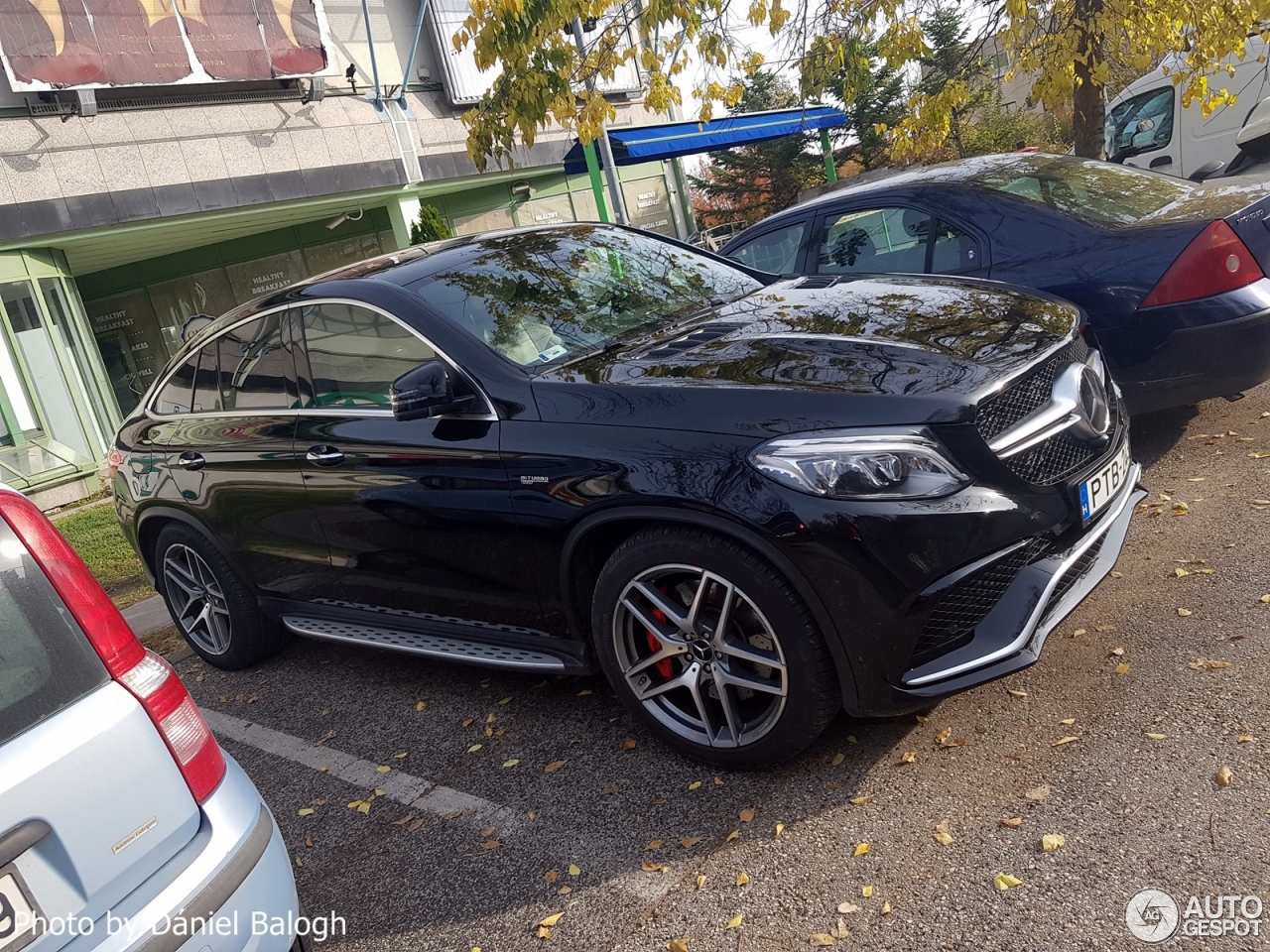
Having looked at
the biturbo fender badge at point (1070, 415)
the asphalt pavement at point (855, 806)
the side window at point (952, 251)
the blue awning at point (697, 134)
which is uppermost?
the blue awning at point (697, 134)

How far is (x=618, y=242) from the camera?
4734 mm

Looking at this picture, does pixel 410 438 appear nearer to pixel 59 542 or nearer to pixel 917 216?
pixel 59 542

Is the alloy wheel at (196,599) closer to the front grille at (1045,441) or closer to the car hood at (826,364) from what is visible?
the car hood at (826,364)

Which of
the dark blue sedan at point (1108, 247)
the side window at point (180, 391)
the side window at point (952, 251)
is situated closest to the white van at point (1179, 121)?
the dark blue sedan at point (1108, 247)

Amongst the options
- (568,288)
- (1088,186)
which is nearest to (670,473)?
(568,288)

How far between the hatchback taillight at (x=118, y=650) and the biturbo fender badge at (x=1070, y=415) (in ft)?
7.40

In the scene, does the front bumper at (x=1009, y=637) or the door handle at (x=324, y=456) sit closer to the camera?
the front bumper at (x=1009, y=637)

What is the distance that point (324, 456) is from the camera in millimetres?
4078

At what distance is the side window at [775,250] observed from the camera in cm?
620

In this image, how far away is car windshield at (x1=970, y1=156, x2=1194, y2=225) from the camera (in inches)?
205

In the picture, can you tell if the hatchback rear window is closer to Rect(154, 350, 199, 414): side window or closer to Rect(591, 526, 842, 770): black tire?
Rect(591, 526, 842, 770): black tire

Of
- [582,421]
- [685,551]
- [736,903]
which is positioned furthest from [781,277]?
[736,903]

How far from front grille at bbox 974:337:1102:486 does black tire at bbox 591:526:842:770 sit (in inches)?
30.1

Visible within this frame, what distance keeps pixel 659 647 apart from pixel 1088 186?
3829mm
